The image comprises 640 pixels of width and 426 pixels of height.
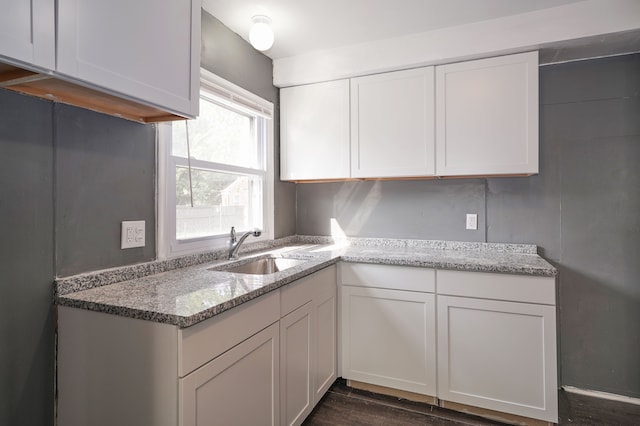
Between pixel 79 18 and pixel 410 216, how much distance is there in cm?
221

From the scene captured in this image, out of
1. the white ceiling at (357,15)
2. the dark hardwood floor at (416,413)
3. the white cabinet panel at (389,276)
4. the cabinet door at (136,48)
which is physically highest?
the white ceiling at (357,15)

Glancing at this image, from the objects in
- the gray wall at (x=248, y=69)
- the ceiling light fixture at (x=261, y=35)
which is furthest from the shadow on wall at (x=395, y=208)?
the ceiling light fixture at (x=261, y=35)

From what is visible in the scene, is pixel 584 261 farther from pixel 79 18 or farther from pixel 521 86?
pixel 79 18

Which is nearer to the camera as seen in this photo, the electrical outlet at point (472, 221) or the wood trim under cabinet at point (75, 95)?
the wood trim under cabinet at point (75, 95)

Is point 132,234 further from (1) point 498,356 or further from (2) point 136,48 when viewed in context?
(1) point 498,356

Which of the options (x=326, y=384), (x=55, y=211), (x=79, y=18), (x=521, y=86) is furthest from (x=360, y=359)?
(x=79, y=18)

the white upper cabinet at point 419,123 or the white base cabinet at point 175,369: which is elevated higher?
the white upper cabinet at point 419,123

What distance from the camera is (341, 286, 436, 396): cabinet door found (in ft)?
6.72

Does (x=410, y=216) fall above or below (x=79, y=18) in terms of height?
below

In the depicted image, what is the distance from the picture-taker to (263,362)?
143 centimetres

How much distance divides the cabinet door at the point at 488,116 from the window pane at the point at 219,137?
52.0 inches

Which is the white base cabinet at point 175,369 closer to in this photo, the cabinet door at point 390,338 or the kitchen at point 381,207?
the kitchen at point 381,207

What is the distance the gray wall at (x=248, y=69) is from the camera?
2.00 meters

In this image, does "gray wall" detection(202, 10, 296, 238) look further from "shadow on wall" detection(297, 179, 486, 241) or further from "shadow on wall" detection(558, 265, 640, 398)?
"shadow on wall" detection(558, 265, 640, 398)
